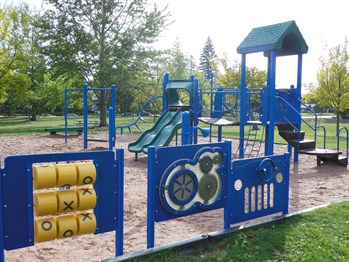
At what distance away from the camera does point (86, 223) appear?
3133 mm

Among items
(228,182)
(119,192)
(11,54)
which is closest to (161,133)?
(228,182)

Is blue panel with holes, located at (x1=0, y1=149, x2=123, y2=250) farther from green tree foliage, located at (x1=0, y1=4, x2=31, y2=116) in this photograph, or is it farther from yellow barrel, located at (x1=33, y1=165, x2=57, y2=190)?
green tree foliage, located at (x1=0, y1=4, x2=31, y2=116)

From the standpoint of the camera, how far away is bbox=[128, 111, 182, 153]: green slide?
10.1 meters

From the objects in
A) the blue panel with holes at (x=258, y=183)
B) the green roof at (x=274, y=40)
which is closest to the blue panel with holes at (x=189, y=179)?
the blue panel with holes at (x=258, y=183)

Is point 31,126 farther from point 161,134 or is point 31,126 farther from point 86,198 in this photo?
point 86,198

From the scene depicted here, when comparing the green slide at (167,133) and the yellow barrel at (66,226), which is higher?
the green slide at (167,133)

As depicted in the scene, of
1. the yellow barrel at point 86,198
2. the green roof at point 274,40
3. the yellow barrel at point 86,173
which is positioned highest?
the green roof at point 274,40

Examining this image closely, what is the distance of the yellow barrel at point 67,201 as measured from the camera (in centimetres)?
296

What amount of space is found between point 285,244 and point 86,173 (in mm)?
2312

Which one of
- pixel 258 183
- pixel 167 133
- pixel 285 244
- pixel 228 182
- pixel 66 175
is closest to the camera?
pixel 66 175

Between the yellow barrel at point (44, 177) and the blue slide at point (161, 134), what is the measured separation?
6.73 metres

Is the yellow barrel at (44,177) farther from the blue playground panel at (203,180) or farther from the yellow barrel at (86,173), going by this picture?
the blue playground panel at (203,180)

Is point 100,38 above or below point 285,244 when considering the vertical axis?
above

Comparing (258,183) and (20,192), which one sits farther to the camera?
(258,183)
